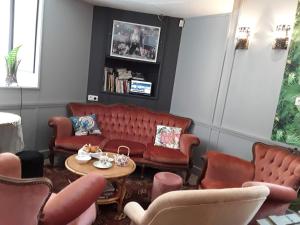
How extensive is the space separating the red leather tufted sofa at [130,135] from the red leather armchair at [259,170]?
636 mm

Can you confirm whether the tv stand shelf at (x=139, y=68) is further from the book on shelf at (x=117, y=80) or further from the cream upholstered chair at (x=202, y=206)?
the cream upholstered chair at (x=202, y=206)

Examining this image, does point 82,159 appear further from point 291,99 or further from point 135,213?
point 291,99

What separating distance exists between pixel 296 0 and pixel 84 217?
10.1ft

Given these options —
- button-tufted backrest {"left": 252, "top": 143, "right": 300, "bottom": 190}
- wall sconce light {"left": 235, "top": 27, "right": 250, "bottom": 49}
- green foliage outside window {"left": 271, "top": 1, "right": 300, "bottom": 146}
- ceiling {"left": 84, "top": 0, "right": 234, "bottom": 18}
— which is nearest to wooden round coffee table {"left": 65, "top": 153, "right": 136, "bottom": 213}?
button-tufted backrest {"left": 252, "top": 143, "right": 300, "bottom": 190}

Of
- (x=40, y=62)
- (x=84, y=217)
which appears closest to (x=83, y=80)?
(x=40, y=62)

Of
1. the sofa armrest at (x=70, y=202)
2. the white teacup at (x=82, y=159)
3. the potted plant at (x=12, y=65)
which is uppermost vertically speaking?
the potted plant at (x=12, y=65)

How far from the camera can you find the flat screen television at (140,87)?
4.42m

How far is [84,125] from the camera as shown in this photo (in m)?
3.79

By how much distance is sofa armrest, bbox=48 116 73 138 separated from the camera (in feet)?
11.4

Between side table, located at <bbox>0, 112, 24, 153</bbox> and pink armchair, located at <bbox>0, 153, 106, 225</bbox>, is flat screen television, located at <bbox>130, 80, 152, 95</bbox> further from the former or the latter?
pink armchair, located at <bbox>0, 153, 106, 225</bbox>

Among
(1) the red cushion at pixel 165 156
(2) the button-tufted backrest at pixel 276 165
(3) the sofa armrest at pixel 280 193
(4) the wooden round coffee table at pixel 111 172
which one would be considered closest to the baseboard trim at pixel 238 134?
(2) the button-tufted backrest at pixel 276 165

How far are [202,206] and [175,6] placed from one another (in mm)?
3014

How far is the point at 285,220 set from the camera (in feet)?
4.91

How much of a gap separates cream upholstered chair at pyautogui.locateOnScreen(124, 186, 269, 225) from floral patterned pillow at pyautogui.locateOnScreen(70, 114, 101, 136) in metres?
2.40
